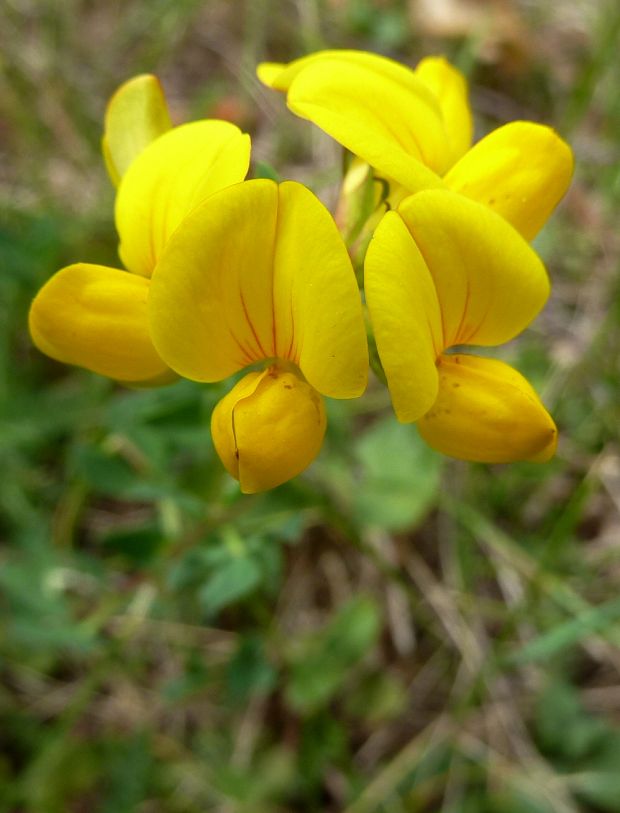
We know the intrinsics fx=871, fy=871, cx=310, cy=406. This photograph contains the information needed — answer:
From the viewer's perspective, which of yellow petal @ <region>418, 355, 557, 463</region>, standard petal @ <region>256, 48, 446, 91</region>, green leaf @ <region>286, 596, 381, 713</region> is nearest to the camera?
yellow petal @ <region>418, 355, 557, 463</region>

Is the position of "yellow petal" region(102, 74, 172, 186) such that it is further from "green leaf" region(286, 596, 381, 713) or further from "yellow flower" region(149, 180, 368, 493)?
"green leaf" region(286, 596, 381, 713)

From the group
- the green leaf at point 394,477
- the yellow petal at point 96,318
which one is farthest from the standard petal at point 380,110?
the green leaf at point 394,477

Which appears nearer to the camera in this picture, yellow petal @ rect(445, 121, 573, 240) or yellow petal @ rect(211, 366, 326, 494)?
yellow petal @ rect(211, 366, 326, 494)

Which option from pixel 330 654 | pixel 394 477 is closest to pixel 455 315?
pixel 394 477

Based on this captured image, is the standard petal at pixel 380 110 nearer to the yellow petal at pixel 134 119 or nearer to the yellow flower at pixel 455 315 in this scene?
the yellow flower at pixel 455 315

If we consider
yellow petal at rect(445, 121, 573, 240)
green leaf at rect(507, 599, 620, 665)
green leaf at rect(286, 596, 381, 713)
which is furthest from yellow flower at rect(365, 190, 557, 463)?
green leaf at rect(286, 596, 381, 713)

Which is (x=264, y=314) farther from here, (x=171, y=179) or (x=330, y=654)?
(x=330, y=654)

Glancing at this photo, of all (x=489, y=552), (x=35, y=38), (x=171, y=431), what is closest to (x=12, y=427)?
(x=171, y=431)
